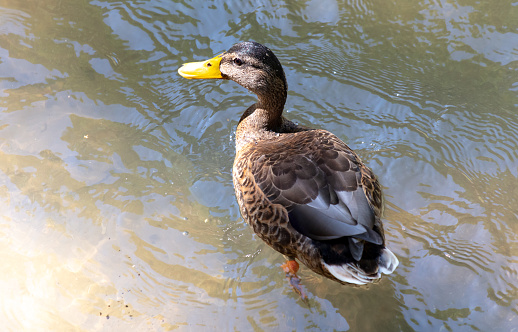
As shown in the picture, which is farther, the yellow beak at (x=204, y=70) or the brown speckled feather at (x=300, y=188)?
the yellow beak at (x=204, y=70)

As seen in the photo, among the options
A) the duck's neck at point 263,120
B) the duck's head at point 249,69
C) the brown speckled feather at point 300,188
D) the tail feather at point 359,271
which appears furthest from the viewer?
the duck's neck at point 263,120

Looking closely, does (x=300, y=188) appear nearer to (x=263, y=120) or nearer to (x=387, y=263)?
(x=387, y=263)

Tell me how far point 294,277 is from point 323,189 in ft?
2.83

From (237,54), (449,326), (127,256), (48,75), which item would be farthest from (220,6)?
(449,326)

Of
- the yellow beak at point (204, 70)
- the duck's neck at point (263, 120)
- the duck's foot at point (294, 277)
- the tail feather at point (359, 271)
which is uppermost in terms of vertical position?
the yellow beak at point (204, 70)

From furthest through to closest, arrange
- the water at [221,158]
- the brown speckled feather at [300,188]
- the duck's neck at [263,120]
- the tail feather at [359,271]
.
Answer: the duck's neck at [263,120], the water at [221,158], the brown speckled feather at [300,188], the tail feather at [359,271]

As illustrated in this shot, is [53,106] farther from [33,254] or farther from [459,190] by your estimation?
[459,190]

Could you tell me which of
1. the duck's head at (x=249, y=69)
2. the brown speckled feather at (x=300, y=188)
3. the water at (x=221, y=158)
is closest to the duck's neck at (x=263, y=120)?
the duck's head at (x=249, y=69)

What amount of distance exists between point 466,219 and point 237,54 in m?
2.39

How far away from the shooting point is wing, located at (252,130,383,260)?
2.92m

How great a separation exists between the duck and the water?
0.51 meters

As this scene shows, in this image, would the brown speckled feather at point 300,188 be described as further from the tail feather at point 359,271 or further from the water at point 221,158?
the water at point 221,158

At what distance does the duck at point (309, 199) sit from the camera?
2.95m

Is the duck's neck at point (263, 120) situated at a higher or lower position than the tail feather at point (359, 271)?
higher
